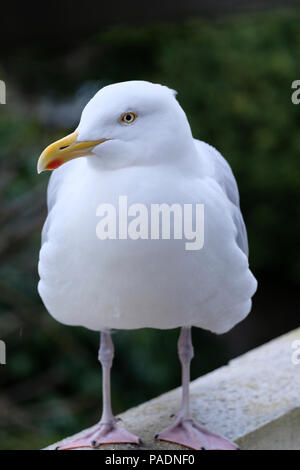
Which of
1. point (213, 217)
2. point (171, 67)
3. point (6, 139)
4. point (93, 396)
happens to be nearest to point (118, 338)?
point (93, 396)

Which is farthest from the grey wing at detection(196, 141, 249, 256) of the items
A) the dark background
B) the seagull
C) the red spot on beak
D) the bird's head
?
the dark background

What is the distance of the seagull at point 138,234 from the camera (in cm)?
84

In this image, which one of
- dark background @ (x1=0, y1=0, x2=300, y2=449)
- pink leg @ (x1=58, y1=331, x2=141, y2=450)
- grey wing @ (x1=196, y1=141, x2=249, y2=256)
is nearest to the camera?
grey wing @ (x1=196, y1=141, x2=249, y2=256)

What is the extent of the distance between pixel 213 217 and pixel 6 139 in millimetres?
1363

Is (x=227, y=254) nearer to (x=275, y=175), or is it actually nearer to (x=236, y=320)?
(x=236, y=320)

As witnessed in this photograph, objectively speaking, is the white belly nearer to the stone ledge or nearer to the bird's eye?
the bird's eye

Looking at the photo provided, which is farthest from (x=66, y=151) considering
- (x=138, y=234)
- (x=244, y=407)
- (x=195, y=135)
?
(x=195, y=135)

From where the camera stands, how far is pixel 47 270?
98 centimetres

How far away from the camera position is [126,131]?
2.76ft

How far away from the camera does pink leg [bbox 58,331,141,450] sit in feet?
3.78

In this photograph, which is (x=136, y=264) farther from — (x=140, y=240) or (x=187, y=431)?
(x=187, y=431)

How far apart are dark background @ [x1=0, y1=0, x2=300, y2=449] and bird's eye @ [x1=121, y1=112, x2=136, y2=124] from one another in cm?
94

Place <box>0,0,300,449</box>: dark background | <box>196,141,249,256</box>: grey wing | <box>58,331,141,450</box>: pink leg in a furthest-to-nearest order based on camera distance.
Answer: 1. <box>0,0,300,449</box>: dark background
2. <box>58,331,141,450</box>: pink leg
3. <box>196,141,249,256</box>: grey wing

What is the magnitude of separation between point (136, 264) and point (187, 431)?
0.42m
